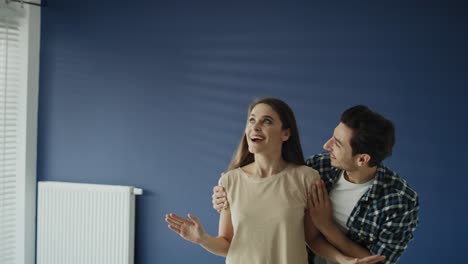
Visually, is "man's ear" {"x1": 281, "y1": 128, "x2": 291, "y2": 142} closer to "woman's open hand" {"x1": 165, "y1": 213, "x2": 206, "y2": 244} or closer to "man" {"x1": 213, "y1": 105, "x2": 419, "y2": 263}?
"man" {"x1": 213, "y1": 105, "x2": 419, "y2": 263}

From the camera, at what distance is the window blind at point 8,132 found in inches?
145

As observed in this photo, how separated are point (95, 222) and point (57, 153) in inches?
26.0

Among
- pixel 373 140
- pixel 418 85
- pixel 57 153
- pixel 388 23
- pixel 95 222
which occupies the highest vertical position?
pixel 388 23

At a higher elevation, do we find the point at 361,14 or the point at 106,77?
the point at 361,14

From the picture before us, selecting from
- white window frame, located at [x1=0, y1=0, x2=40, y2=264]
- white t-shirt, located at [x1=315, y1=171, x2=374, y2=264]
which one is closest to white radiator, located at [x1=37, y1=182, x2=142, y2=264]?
white window frame, located at [x1=0, y1=0, x2=40, y2=264]

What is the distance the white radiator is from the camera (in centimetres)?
360

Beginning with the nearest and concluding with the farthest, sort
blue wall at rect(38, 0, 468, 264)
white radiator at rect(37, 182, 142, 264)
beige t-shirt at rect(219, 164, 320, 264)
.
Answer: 1. beige t-shirt at rect(219, 164, 320, 264)
2. blue wall at rect(38, 0, 468, 264)
3. white radiator at rect(37, 182, 142, 264)

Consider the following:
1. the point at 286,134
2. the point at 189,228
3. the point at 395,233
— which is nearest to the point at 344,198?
the point at 395,233

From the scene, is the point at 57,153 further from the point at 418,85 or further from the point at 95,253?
the point at 418,85

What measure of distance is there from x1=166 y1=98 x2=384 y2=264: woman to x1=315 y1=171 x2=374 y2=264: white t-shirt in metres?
0.10

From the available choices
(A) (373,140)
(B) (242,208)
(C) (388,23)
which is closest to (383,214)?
(A) (373,140)

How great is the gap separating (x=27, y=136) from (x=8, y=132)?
0.46 feet

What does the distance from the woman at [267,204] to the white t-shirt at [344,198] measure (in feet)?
0.33

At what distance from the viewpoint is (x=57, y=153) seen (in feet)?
12.8
